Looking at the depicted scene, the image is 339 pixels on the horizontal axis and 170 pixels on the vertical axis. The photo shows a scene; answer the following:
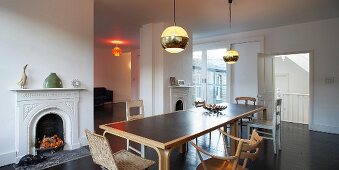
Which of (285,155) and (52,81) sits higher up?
(52,81)

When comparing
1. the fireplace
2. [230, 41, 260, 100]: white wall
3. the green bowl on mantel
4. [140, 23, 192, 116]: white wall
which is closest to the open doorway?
[230, 41, 260, 100]: white wall

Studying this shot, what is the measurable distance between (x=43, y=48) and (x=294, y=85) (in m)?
7.35

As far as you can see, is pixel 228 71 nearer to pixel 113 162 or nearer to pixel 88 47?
pixel 88 47

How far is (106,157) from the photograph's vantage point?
5.10 feet

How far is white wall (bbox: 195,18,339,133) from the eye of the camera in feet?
15.3

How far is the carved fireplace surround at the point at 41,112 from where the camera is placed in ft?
9.38

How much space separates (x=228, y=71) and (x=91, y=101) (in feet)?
13.7

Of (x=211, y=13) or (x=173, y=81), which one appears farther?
(x=173, y=81)

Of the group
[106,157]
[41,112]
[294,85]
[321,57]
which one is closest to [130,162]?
[106,157]

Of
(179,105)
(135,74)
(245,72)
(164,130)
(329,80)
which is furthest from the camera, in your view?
(135,74)

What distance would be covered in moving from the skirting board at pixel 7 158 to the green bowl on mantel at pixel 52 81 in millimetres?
1029

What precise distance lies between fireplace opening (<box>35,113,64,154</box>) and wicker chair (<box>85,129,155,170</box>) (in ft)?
5.79

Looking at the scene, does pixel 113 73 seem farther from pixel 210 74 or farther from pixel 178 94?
pixel 178 94

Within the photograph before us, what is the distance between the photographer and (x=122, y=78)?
415 inches
